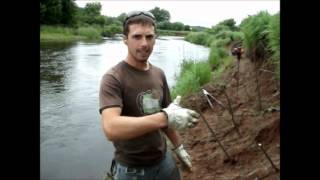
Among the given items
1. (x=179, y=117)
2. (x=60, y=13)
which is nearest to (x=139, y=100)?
(x=179, y=117)

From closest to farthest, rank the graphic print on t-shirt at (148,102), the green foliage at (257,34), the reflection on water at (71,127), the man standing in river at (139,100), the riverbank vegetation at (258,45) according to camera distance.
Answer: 1. the man standing in river at (139,100)
2. the graphic print on t-shirt at (148,102)
3. the riverbank vegetation at (258,45)
4. the green foliage at (257,34)
5. the reflection on water at (71,127)

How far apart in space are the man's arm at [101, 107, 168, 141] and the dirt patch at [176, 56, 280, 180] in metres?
2.39

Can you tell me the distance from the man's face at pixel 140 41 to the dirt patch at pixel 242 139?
2336 mm

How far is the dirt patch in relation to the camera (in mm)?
4922

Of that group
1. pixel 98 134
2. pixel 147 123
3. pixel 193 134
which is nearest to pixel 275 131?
pixel 193 134

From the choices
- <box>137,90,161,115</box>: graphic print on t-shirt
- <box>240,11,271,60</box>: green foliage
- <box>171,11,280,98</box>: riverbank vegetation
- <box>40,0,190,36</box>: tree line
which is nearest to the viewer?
<box>137,90,161,115</box>: graphic print on t-shirt

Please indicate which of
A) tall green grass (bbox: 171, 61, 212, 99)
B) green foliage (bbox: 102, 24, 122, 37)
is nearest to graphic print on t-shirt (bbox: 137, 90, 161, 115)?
tall green grass (bbox: 171, 61, 212, 99)

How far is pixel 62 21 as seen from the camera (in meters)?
54.5

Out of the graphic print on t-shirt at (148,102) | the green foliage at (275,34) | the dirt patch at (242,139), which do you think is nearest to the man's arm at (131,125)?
the graphic print on t-shirt at (148,102)

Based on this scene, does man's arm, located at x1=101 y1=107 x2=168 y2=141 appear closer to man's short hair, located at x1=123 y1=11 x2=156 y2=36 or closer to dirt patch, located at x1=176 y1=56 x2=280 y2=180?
man's short hair, located at x1=123 y1=11 x2=156 y2=36

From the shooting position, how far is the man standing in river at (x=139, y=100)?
7.81ft

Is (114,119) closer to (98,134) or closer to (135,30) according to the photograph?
(135,30)

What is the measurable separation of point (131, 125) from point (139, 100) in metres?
0.40

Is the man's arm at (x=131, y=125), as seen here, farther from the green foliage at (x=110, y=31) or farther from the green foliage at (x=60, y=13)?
the green foliage at (x=110, y=31)
